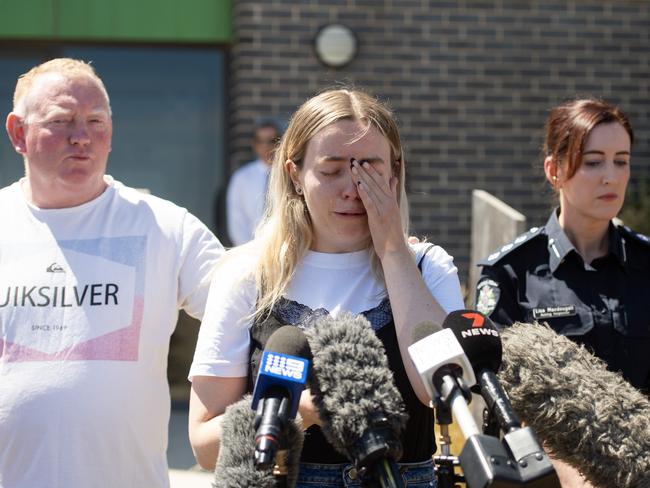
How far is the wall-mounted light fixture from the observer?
29.7ft

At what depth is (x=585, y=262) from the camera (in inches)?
164

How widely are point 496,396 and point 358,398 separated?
0.32 m

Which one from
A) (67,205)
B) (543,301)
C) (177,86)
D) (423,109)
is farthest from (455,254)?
(67,205)

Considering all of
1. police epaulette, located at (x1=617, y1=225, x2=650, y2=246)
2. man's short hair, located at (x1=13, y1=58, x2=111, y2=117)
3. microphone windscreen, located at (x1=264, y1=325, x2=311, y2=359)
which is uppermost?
man's short hair, located at (x1=13, y1=58, x2=111, y2=117)

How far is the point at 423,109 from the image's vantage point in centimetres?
922

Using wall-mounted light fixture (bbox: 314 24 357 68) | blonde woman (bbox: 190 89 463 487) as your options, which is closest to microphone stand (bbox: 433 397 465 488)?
blonde woman (bbox: 190 89 463 487)

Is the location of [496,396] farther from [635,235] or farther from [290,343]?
[635,235]

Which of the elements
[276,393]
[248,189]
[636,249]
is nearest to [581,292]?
[636,249]

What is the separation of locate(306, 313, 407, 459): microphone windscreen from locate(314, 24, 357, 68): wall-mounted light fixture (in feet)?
22.1

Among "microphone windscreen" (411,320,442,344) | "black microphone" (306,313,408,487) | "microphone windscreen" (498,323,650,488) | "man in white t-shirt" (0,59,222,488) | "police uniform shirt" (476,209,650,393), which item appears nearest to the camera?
"black microphone" (306,313,408,487)

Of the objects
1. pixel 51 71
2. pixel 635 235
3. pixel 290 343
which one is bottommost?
pixel 290 343

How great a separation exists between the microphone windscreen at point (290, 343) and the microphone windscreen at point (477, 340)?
13.0 inches

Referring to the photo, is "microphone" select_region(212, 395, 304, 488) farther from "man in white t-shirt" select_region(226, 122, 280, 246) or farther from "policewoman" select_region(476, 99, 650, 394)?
"man in white t-shirt" select_region(226, 122, 280, 246)

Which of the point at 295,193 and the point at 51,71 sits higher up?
the point at 51,71
